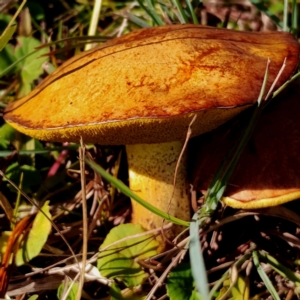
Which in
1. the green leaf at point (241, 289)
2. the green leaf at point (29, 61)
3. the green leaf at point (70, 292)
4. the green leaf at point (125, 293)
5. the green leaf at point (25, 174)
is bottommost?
the green leaf at point (241, 289)

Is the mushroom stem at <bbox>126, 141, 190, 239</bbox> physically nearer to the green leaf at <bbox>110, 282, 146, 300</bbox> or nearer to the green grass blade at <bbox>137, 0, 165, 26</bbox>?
the green leaf at <bbox>110, 282, 146, 300</bbox>

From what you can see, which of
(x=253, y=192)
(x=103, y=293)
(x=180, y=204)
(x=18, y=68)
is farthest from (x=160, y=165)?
(x=18, y=68)

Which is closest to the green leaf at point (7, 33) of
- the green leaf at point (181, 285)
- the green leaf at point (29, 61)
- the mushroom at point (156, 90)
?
the mushroom at point (156, 90)

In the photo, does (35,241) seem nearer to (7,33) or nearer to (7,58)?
(7,33)

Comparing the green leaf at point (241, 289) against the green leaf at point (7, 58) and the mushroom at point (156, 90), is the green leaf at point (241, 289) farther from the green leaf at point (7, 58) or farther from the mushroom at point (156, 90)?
the green leaf at point (7, 58)

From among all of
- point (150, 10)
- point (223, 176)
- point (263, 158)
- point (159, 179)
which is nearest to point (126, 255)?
point (159, 179)
